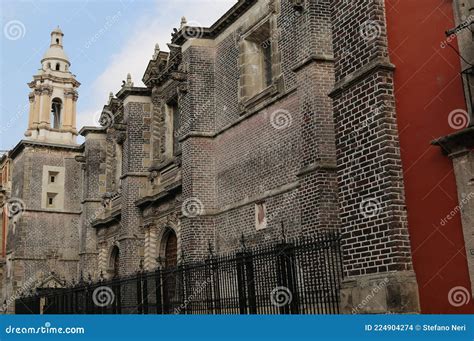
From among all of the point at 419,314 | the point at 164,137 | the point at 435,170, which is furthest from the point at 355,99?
the point at 164,137

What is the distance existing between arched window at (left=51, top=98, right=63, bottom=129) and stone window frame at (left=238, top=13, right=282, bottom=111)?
20384 mm

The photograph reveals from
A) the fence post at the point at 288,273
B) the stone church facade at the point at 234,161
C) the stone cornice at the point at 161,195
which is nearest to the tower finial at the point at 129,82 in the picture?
the stone church facade at the point at 234,161

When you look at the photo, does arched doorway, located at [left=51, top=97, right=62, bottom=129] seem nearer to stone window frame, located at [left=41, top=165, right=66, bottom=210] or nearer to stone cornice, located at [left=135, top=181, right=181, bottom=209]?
stone window frame, located at [left=41, top=165, right=66, bottom=210]

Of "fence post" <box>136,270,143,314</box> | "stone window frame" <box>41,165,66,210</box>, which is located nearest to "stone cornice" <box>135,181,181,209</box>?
"fence post" <box>136,270,143,314</box>

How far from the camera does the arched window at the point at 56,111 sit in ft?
115

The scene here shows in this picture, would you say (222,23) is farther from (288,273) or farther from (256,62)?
(288,273)

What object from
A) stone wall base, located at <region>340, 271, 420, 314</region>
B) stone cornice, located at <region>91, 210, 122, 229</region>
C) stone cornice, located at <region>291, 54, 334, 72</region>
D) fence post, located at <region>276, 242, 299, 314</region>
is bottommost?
stone wall base, located at <region>340, 271, 420, 314</region>

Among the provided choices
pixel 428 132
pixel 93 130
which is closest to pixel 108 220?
pixel 93 130

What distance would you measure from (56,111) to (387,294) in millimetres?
32213

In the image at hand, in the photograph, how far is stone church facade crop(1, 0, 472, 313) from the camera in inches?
299

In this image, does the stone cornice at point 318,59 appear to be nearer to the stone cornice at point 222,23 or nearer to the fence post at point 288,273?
the stone cornice at point 222,23

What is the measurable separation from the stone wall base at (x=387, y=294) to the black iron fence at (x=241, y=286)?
1515mm

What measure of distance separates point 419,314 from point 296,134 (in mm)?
8079

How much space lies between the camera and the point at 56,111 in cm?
3588
